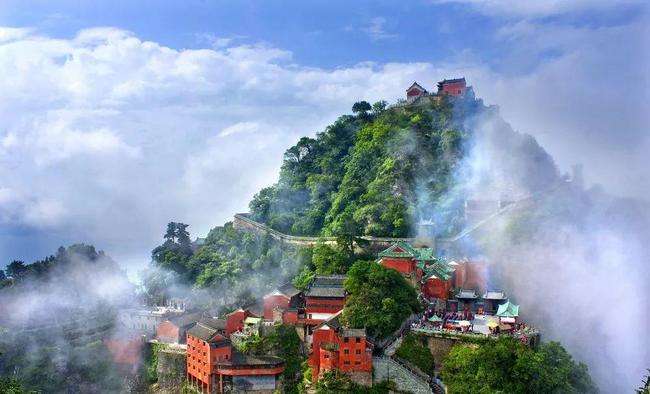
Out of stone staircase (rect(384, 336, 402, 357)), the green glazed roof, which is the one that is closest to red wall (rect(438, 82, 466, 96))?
the green glazed roof

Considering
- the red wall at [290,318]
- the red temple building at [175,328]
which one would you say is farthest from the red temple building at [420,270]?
the red temple building at [175,328]

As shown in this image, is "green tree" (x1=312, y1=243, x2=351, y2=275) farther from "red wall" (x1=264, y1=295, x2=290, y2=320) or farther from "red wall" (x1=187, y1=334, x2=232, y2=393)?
"red wall" (x1=187, y1=334, x2=232, y2=393)

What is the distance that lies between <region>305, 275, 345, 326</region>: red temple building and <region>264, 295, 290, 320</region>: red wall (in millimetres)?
1649

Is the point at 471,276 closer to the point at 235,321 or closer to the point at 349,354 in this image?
the point at 349,354

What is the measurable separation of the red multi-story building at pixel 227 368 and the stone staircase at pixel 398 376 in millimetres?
6274

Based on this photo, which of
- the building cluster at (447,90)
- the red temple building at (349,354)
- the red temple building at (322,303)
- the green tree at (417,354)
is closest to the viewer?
the red temple building at (349,354)

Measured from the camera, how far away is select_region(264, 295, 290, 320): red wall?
43312mm

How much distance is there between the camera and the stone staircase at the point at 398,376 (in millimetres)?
36469

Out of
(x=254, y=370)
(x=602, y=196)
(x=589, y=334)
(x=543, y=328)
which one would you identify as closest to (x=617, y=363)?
(x=589, y=334)

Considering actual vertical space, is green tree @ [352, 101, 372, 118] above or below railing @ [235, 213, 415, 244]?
above

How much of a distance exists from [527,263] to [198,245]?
30.6m

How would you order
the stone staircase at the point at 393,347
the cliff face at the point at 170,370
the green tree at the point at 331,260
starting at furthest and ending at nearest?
the green tree at the point at 331,260, the cliff face at the point at 170,370, the stone staircase at the point at 393,347

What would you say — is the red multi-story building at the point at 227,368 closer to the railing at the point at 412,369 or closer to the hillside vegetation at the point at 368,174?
the railing at the point at 412,369

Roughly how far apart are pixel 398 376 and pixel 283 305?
9836 mm
